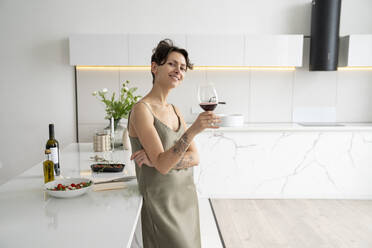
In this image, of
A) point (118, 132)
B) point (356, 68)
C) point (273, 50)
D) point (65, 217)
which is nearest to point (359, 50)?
point (356, 68)

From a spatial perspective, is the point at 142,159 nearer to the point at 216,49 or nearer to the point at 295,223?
the point at 295,223

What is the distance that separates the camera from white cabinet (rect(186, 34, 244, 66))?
3.84m

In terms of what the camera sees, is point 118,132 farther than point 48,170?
Yes

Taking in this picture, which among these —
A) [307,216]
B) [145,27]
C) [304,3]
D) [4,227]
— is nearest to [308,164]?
[307,216]

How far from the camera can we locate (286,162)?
151 inches

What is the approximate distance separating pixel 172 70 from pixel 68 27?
10.2ft

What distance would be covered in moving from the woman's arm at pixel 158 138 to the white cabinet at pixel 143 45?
245 cm

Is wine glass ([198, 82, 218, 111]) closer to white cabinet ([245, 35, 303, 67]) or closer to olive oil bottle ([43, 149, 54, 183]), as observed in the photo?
olive oil bottle ([43, 149, 54, 183])

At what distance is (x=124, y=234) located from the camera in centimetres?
115

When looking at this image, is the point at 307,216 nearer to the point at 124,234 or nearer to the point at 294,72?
the point at 294,72

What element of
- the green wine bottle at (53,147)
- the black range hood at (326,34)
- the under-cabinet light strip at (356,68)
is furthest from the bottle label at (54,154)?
the under-cabinet light strip at (356,68)

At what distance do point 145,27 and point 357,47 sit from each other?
8.79 feet

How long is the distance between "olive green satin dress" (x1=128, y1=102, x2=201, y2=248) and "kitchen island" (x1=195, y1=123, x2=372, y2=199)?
7.29 ft

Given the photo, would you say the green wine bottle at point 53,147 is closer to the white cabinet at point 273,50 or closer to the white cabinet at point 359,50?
the white cabinet at point 273,50
